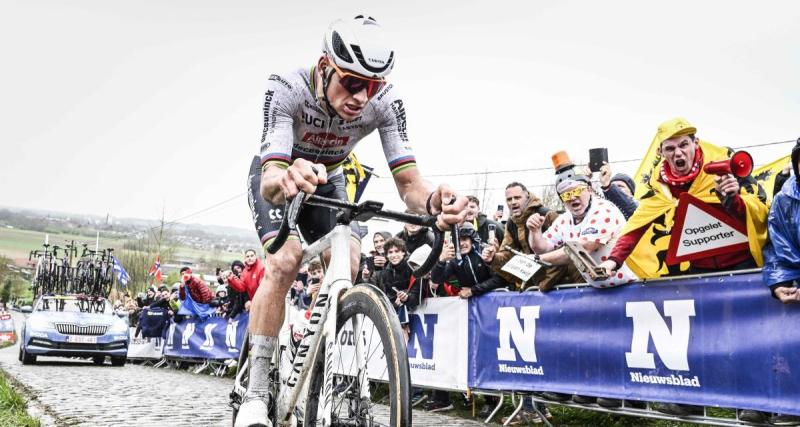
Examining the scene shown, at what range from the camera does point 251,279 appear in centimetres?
1039

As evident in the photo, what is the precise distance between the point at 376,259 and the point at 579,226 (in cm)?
357

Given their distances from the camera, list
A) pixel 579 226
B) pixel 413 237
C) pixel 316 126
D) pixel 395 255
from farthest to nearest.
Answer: pixel 413 237 → pixel 395 255 → pixel 579 226 → pixel 316 126

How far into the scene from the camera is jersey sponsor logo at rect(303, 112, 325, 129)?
169 inches

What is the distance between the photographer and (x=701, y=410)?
5430mm

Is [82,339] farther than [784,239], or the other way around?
[82,339]

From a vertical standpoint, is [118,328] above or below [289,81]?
below

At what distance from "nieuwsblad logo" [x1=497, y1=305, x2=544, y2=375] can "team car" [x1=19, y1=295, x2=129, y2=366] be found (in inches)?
504

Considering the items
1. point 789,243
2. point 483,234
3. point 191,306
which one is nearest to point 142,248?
point 191,306

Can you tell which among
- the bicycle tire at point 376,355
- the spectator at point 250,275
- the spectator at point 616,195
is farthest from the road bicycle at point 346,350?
the spectator at point 250,275

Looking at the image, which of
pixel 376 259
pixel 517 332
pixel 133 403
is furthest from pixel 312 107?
pixel 376 259

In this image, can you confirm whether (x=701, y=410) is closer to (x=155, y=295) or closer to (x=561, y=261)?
(x=561, y=261)

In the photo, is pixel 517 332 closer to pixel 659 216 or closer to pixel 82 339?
pixel 659 216

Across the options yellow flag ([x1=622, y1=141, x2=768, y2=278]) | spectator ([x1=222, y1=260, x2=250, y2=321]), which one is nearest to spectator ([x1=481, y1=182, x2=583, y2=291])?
yellow flag ([x1=622, y1=141, x2=768, y2=278])

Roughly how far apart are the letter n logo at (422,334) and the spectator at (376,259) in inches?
49.1
